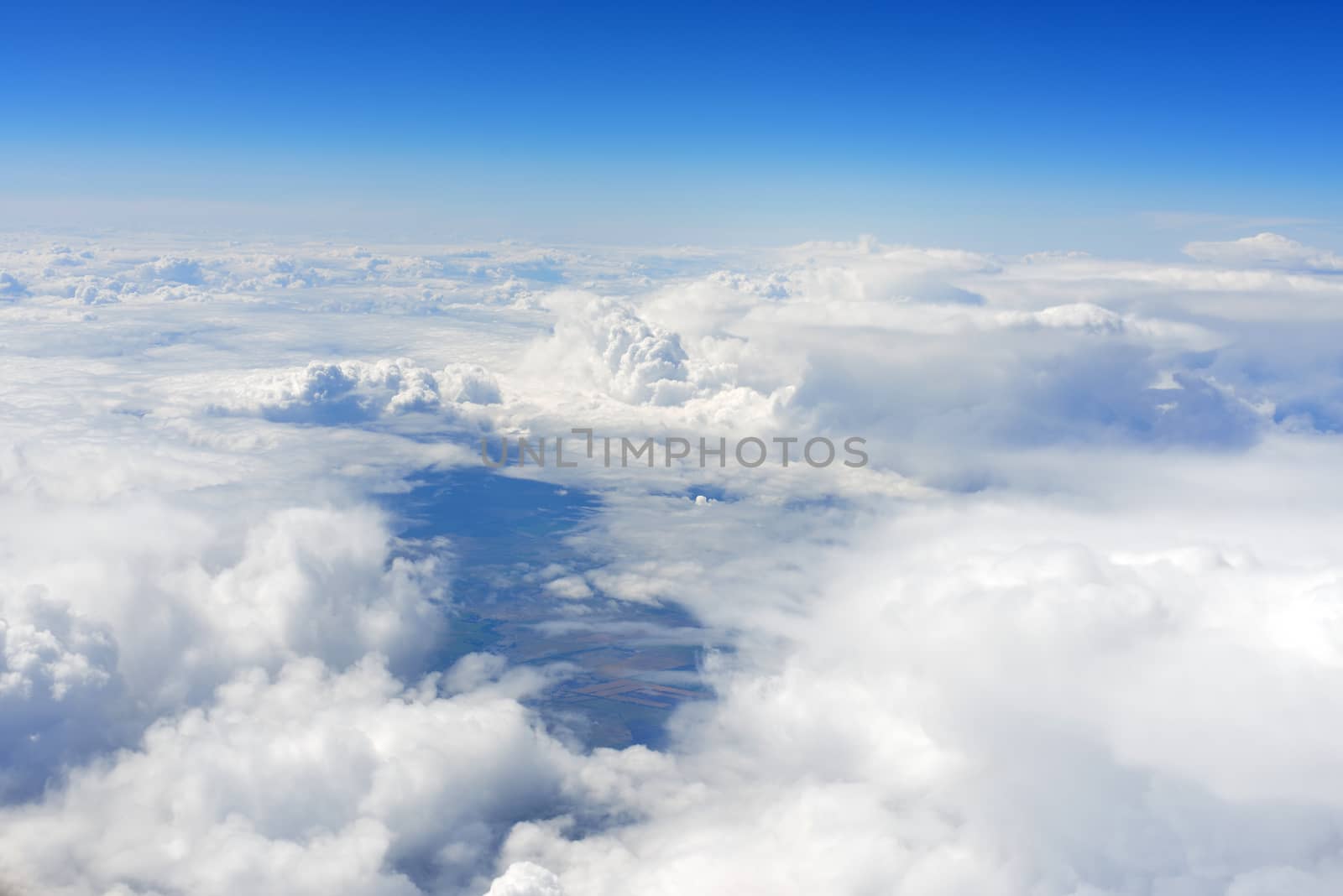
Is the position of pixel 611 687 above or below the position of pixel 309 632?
below

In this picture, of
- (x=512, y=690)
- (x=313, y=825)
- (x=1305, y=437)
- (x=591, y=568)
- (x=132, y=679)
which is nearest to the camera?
(x=313, y=825)

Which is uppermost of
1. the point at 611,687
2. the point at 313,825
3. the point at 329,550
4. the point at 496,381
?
the point at 496,381

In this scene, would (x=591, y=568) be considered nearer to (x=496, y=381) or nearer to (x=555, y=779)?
(x=555, y=779)

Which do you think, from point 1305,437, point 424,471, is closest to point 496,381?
point 424,471

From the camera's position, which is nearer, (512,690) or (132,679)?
(132,679)

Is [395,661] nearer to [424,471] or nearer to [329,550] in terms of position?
[329,550]

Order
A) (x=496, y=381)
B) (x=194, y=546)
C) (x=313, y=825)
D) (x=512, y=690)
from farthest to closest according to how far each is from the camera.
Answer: (x=496, y=381) < (x=512, y=690) < (x=194, y=546) < (x=313, y=825)

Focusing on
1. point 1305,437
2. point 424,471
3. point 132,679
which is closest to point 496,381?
point 424,471
